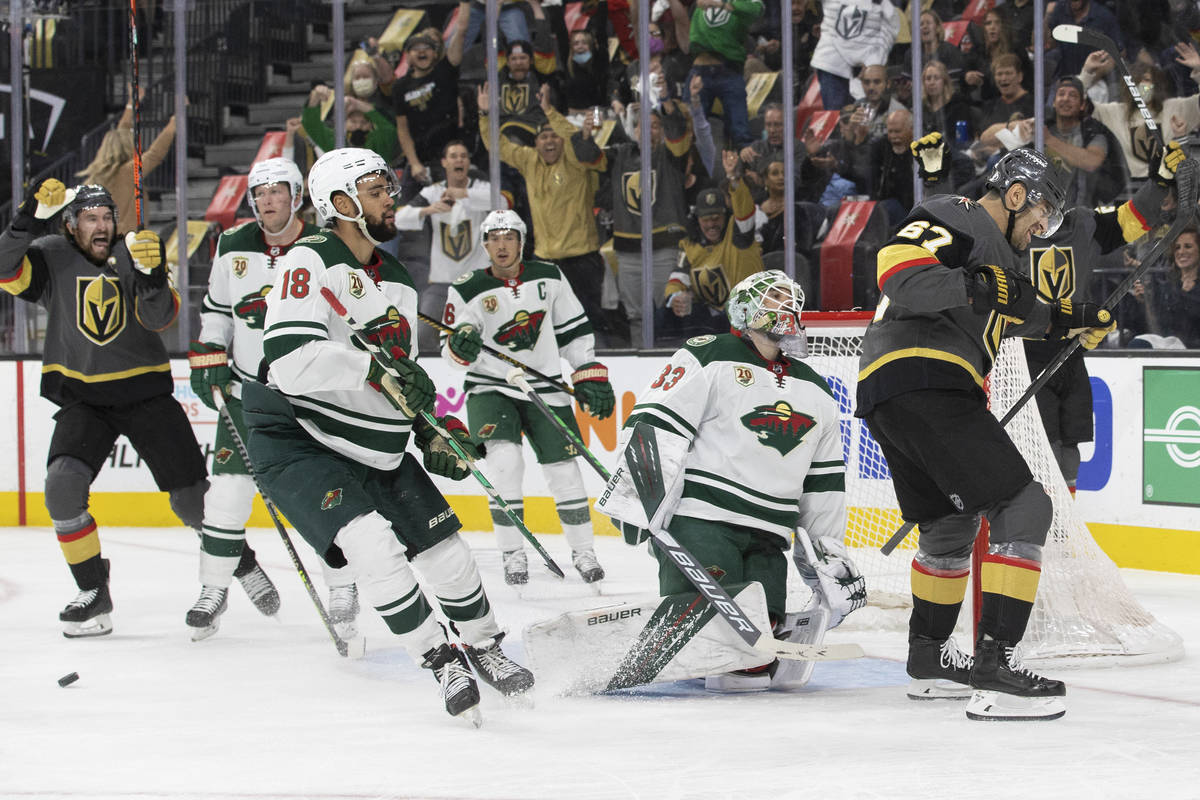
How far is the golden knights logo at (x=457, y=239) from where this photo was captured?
24.0 feet

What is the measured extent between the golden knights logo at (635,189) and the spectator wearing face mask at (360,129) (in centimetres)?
122

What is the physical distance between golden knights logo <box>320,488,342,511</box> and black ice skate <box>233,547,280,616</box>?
1.52m

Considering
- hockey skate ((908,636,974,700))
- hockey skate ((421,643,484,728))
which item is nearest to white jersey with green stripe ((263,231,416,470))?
hockey skate ((421,643,484,728))

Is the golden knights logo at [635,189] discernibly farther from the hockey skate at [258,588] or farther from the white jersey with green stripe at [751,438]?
the white jersey with green stripe at [751,438]

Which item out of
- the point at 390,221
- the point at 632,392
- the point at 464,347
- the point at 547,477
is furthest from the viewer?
the point at 632,392

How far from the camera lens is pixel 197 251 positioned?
24.6 ft

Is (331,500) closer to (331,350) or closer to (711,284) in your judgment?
(331,350)

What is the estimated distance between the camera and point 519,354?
5.33m

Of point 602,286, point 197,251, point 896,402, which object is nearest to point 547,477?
point 602,286

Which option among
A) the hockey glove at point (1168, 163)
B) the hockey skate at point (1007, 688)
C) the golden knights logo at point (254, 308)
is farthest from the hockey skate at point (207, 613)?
the hockey glove at point (1168, 163)

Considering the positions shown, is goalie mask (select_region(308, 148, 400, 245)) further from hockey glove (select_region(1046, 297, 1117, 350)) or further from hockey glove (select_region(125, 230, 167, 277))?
hockey glove (select_region(1046, 297, 1117, 350))

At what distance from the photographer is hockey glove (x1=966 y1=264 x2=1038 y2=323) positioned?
2840mm

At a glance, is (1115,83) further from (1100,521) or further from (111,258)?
(111,258)

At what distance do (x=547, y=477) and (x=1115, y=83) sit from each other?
2.72 metres
